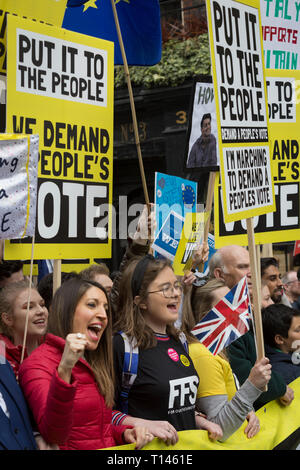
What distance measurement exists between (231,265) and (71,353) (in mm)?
2984

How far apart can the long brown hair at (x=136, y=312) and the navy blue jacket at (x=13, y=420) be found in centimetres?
85

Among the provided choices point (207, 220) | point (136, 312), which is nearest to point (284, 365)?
point (207, 220)

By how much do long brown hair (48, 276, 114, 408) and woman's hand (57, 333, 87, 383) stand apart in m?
0.49

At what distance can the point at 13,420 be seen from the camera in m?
3.03

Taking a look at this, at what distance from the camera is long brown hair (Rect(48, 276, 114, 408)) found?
340 cm

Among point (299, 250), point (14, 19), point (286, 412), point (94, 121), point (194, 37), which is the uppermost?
point (194, 37)

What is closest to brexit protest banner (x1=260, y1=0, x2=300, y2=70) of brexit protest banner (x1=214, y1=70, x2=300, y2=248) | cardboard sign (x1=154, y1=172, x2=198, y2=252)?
brexit protest banner (x1=214, y1=70, x2=300, y2=248)

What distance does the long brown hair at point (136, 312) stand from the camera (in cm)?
382

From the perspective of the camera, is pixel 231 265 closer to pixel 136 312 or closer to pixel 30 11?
pixel 136 312

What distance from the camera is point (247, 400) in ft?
12.7
